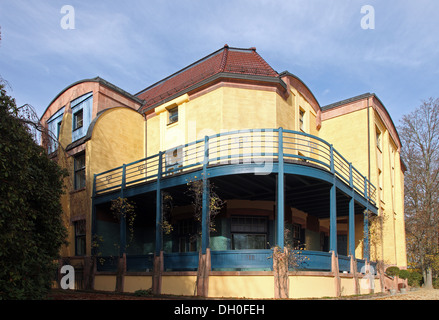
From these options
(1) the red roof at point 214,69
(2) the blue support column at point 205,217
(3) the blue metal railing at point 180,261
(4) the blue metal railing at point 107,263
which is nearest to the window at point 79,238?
(4) the blue metal railing at point 107,263

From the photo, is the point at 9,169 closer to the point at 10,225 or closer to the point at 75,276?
the point at 10,225

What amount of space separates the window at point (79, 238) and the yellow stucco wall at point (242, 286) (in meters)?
8.45

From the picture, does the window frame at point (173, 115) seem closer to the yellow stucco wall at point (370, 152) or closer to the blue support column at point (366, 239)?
the yellow stucco wall at point (370, 152)

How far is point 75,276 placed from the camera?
18391 millimetres

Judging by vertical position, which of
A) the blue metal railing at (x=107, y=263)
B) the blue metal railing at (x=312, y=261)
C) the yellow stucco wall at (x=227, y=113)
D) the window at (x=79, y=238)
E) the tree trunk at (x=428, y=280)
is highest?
the yellow stucco wall at (x=227, y=113)

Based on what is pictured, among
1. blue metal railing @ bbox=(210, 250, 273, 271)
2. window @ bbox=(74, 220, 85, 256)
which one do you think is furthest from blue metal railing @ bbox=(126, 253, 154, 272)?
window @ bbox=(74, 220, 85, 256)

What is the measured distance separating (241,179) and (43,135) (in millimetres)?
6608

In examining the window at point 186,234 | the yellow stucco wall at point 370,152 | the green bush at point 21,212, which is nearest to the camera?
the green bush at point 21,212

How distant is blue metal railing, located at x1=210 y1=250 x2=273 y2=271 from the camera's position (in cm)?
1259

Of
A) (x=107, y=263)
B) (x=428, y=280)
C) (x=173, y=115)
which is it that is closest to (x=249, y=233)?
(x=107, y=263)

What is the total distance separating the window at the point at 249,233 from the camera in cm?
1653

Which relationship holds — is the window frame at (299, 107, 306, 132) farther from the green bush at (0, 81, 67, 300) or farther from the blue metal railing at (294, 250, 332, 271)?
the green bush at (0, 81, 67, 300)

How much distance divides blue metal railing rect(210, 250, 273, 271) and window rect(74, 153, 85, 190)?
9.47 metres

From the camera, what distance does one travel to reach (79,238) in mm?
19234
